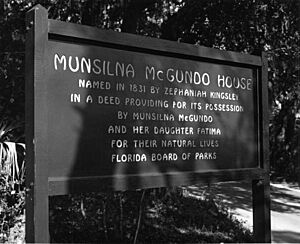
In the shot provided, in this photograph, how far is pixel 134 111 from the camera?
3.77 m

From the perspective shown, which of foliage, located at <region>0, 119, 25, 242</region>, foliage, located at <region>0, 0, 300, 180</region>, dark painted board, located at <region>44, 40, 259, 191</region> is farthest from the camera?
foliage, located at <region>0, 0, 300, 180</region>

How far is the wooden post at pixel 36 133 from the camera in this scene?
3.08 metres

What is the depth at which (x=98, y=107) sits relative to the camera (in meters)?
3.54

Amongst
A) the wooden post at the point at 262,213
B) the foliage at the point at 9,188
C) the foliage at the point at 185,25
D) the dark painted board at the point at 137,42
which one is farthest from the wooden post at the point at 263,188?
the foliage at the point at 9,188

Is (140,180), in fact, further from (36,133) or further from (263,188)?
(263,188)

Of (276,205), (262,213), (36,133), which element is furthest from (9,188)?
(276,205)

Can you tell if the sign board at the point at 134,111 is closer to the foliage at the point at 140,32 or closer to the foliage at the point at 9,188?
the foliage at the point at 140,32

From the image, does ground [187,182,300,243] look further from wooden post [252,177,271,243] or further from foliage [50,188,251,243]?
wooden post [252,177,271,243]

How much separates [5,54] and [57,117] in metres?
4.04

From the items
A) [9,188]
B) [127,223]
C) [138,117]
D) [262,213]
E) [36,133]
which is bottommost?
[127,223]

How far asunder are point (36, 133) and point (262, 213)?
265 cm

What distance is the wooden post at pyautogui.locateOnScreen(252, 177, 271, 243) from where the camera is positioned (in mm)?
4625

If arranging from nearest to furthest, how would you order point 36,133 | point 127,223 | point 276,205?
point 36,133, point 127,223, point 276,205

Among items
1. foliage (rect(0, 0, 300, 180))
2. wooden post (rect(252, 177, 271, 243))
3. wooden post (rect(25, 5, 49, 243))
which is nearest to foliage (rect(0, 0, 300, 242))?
foliage (rect(0, 0, 300, 180))
